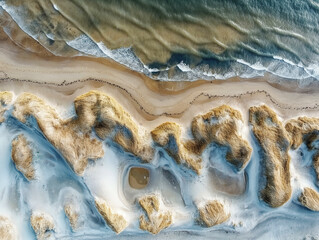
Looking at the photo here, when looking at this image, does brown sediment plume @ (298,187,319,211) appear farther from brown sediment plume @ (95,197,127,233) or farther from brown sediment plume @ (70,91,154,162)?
brown sediment plume @ (95,197,127,233)

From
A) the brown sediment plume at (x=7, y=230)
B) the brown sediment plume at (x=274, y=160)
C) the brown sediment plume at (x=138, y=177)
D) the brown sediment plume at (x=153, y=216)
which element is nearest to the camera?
the brown sediment plume at (x=7, y=230)

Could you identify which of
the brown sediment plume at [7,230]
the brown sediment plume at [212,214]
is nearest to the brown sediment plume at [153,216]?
the brown sediment plume at [212,214]

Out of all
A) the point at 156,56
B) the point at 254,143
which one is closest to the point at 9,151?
the point at 156,56

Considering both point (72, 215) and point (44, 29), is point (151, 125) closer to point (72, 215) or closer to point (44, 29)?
point (72, 215)

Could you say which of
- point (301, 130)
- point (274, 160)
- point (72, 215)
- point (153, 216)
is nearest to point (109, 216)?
point (72, 215)

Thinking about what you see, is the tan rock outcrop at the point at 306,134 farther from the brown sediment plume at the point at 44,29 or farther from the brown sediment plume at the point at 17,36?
the brown sediment plume at the point at 17,36

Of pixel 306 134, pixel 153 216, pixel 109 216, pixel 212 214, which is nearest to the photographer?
pixel 109 216
